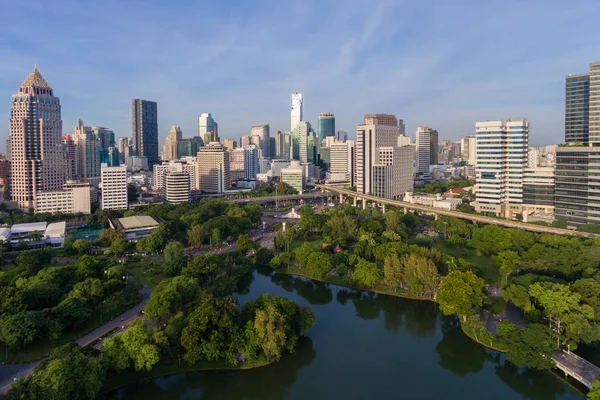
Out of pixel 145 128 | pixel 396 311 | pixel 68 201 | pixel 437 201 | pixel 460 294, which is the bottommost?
pixel 396 311

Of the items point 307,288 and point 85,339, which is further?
point 307,288

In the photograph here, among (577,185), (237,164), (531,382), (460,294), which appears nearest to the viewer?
(531,382)

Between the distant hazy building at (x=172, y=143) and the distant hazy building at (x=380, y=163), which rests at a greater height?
the distant hazy building at (x=172, y=143)

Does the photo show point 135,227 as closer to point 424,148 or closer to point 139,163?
point 424,148

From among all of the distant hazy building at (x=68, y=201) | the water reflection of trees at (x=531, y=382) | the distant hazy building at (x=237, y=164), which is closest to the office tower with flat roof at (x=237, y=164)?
the distant hazy building at (x=237, y=164)

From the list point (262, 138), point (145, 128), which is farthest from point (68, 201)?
point (262, 138)

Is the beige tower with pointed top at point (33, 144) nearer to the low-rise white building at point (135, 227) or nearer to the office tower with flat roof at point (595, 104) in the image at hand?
the low-rise white building at point (135, 227)
